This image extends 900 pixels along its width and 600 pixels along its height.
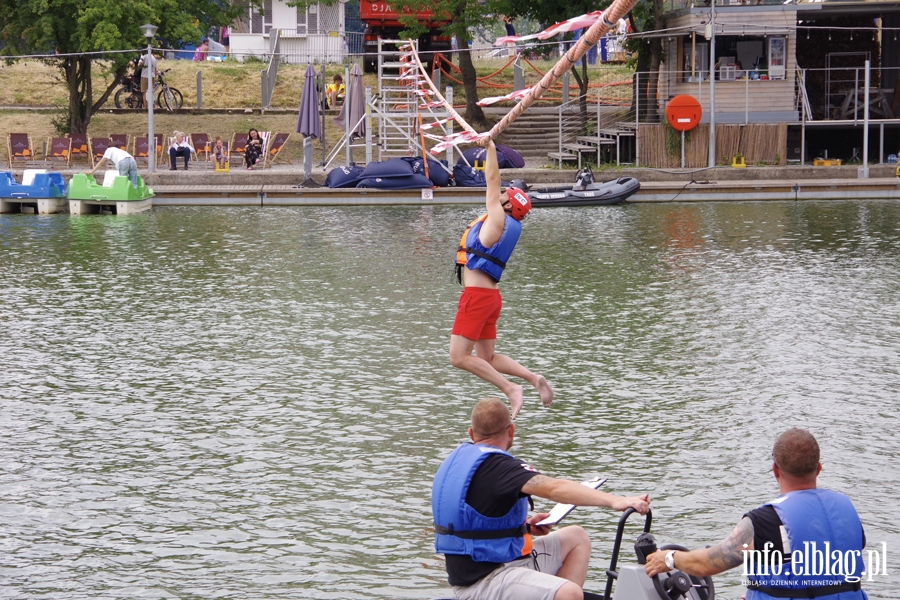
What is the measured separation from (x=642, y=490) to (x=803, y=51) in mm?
32854

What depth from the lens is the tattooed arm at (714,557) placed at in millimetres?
4816

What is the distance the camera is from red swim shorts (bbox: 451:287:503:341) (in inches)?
390

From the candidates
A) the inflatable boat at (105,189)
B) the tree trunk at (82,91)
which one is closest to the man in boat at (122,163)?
the inflatable boat at (105,189)

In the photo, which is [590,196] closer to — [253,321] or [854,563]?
[253,321]

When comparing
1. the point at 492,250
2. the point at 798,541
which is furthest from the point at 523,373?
the point at 798,541

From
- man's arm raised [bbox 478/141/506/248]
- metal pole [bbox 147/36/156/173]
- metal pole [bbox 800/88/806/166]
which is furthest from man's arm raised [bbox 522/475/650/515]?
metal pole [bbox 800/88/806/166]

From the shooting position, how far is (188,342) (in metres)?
13.7

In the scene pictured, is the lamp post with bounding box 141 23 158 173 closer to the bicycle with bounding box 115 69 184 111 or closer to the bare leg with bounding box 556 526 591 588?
the bicycle with bounding box 115 69 184 111

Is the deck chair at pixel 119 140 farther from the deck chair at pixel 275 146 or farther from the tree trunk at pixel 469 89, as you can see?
the tree trunk at pixel 469 89

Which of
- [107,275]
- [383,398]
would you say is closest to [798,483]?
[383,398]

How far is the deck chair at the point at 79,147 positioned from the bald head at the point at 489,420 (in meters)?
33.4

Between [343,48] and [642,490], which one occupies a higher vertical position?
[343,48]

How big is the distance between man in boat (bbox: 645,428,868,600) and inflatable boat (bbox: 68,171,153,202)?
24836 millimetres

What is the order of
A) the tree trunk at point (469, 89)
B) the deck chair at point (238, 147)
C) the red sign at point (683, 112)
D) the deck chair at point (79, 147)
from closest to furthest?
the red sign at point (683, 112)
the deck chair at point (79, 147)
the deck chair at point (238, 147)
the tree trunk at point (469, 89)
